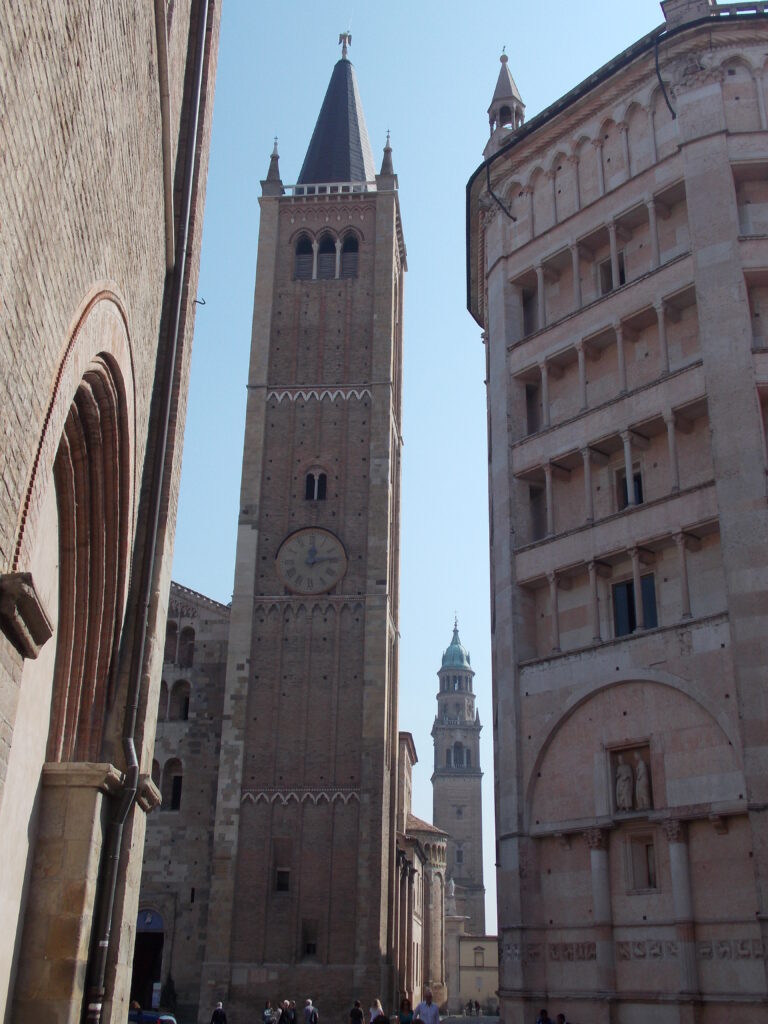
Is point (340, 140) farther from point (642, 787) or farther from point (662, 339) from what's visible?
point (642, 787)

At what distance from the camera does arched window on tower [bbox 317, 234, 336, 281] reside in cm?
4750

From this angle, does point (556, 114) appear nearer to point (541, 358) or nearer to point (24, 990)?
point (541, 358)

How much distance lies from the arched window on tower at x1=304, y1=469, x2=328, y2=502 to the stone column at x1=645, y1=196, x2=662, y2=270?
A: 2366cm

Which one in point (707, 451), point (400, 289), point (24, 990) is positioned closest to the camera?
point (24, 990)

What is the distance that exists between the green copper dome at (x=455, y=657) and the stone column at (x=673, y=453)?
97.1m

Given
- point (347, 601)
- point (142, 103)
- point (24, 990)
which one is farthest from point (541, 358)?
point (347, 601)

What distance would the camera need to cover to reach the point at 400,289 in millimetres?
52312

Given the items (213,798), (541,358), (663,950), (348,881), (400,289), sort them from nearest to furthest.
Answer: (663,950), (541,358), (348,881), (213,798), (400,289)

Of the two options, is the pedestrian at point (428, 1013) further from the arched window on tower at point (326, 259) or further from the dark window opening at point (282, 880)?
the arched window on tower at point (326, 259)

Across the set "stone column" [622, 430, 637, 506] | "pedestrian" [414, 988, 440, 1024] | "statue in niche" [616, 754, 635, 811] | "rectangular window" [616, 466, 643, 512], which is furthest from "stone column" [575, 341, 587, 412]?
"pedestrian" [414, 988, 440, 1024]

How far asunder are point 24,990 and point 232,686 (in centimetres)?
3107

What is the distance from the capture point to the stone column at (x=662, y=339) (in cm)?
2011

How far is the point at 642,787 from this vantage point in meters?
18.1

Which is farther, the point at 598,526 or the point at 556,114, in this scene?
the point at 556,114
